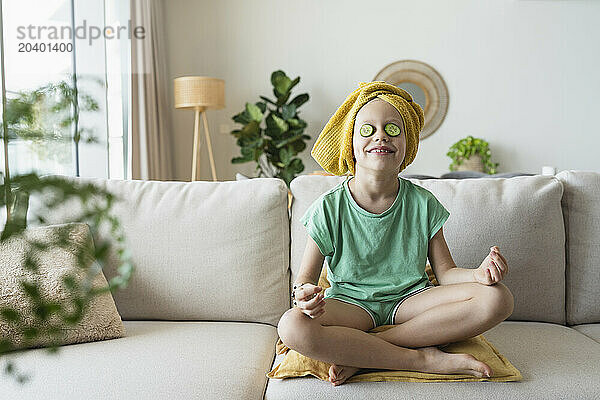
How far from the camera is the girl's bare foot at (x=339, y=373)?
1.32 m

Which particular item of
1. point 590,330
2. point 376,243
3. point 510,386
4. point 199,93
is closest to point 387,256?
point 376,243

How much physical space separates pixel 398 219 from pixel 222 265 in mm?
553

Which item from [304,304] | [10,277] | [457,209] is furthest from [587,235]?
[10,277]

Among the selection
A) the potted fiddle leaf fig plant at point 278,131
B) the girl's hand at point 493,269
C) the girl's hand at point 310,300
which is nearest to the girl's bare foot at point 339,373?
the girl's hand at point 310,300

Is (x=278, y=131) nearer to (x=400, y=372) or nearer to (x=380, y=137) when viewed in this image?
(x=380, y=137)

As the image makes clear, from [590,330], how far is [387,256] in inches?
25.5

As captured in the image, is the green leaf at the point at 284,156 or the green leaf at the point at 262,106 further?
the green leaf at the point at 262,106

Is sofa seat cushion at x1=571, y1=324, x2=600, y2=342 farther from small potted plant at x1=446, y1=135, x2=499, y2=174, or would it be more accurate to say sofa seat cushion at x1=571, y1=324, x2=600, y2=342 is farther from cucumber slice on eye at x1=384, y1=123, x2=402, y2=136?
small potted plant at x1=446, y1=135, x2=499, y2=174

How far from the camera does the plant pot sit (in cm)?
513

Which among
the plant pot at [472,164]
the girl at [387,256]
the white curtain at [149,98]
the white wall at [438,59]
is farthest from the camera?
the white wall at [438,59]

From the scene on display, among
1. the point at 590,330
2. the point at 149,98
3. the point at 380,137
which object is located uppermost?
the point at 149,98

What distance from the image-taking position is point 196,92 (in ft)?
15.5

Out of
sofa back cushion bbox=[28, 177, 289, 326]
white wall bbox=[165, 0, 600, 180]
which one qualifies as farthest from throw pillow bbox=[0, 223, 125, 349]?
white wall bbox=[165, 0, 600, 180]

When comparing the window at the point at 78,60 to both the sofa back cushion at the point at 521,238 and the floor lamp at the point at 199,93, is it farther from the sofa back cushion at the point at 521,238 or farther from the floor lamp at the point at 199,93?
the sofa back cushion at the point at 521,238
